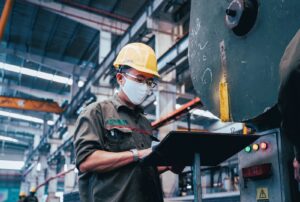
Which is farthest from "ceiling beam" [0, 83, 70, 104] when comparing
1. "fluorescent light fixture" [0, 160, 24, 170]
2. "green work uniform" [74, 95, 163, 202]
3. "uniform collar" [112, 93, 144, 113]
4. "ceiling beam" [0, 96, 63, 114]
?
"green work uniform" [74, 95, 163, 202]

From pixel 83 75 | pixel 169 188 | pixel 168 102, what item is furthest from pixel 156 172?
pixel 83 75

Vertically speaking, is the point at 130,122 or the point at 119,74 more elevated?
the point at 119,74

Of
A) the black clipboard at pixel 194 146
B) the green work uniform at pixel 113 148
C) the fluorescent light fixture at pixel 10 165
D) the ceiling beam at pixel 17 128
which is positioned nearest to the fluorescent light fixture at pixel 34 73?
the ceiling beam at pixel 17 128

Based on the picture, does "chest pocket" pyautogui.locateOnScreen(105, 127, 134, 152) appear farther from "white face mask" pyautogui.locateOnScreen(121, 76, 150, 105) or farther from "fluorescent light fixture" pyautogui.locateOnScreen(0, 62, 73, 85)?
"fluorescent light fixture" pyautogui.locateOnScreen(0, 62, 73, 85)

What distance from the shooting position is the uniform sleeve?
5.36 feet

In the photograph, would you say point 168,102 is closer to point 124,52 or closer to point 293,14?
point 124,52

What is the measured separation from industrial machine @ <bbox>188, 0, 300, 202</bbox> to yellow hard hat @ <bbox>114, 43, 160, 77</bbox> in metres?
0.35

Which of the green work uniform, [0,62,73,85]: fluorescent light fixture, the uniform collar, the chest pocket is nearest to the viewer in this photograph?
the green work uniform

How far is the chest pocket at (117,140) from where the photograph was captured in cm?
176

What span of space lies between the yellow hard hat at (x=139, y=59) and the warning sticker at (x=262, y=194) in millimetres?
834

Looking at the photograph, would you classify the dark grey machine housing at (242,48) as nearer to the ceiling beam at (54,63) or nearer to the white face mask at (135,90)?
the white face mask at (135,90)

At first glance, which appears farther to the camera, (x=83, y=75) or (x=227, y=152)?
(x=83, y=75)

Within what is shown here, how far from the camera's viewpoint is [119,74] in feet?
6.49

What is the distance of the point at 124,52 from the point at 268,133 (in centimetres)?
92
